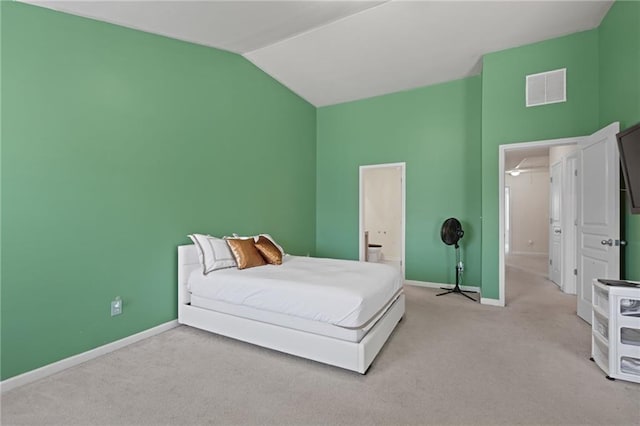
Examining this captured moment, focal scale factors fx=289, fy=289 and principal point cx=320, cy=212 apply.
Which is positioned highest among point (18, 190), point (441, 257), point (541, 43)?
point (541, 43)

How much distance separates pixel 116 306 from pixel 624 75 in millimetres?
5309

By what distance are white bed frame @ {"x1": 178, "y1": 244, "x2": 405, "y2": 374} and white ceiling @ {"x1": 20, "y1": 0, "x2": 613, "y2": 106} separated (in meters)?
2.28

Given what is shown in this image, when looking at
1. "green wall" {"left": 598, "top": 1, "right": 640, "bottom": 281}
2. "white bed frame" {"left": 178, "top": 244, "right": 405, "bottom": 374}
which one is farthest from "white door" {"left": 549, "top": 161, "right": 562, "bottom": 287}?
"white bed frame" {"left": 178, "top": 244, "right": 405, "bottom": 374}

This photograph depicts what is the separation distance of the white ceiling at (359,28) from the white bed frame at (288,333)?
89.9 inches

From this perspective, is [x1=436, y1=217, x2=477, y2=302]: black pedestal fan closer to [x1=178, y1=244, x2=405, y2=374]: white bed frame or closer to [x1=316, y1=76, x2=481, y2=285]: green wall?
[x1=316, y1=76, x2=481, y2=285]: green wall

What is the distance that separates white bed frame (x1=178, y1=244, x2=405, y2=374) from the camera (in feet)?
7.07

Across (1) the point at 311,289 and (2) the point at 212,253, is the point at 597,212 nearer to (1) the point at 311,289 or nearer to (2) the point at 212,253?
(1) the point at 311,289

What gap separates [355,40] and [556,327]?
4035 millimetres

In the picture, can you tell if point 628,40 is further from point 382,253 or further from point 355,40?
point 382,253

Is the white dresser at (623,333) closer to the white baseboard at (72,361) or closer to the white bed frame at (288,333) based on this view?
the white bed frame at (288,333)

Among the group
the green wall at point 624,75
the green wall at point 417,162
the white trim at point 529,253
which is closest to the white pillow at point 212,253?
the green wall at point 417,162

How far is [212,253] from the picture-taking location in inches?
122

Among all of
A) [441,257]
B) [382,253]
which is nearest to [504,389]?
[441,257]

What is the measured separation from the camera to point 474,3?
3.03 metres
